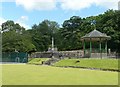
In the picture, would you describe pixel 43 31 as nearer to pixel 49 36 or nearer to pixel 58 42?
pixel 49 36

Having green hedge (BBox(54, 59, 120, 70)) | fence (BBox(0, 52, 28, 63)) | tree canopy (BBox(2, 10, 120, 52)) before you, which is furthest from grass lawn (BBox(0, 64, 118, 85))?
tree canopy (BBox(2, 10, 120, 52))

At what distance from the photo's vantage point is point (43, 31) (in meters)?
81.6

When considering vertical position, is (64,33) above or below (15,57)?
above

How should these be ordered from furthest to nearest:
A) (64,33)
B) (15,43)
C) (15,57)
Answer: (64,33), (15,43), (15,57)

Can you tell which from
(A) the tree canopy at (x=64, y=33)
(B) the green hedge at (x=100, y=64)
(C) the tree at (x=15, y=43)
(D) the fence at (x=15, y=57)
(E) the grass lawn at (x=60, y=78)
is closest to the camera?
(E) the grass lawn at (x=60, y=78)

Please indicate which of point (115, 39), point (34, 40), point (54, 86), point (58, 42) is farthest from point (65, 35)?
point (54, 86)

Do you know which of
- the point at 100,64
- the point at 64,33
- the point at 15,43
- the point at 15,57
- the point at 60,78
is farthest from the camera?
the point at 64,33

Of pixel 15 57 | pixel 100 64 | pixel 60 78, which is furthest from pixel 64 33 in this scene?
pixel 60 78

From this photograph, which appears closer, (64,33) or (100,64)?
(100,64)

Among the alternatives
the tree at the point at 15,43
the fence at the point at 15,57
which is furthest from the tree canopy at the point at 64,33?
the fence at the point at 15,57

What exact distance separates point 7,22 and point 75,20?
17056 millimetres

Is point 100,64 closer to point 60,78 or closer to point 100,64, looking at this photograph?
point 100,64

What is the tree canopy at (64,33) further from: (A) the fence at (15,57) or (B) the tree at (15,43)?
(A) the fence at (15,57)

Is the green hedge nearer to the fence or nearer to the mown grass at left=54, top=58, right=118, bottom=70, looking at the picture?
the mown grass at left=54, top=58, right=118, bottom=70
